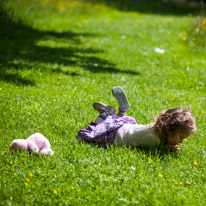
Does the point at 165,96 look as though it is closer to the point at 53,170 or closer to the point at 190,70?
the point at 190,70

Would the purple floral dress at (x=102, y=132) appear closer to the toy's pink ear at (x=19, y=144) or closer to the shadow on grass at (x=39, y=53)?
the toy's pink ear at (x=19, y=144)

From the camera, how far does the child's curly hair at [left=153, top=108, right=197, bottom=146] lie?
3.23 metres

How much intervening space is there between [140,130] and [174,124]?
38 centimetres

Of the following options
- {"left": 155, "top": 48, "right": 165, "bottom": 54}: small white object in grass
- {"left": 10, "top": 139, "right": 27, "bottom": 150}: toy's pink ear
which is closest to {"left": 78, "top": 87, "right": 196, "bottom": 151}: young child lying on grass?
{"left": 10, "top": 139, "right": 27, "bottom": 150}: toy's pink ear

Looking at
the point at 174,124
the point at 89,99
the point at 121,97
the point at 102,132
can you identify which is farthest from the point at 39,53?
the point at 174,124

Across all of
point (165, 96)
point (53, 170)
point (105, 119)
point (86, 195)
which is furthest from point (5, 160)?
point (165, 96)

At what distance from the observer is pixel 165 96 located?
534 cm

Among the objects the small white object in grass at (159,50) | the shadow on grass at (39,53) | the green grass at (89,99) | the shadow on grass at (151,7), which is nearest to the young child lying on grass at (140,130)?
the green grass at (89,99)

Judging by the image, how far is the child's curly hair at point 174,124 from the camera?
3.23m

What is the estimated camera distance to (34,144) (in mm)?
3238

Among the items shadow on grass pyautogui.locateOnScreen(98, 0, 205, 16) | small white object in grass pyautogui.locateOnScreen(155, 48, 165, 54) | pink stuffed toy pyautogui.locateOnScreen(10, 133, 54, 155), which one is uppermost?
shadow on grass pyautogui.locateOnScreen(98, 0, 205, 16)

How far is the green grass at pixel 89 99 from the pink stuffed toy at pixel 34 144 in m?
0.08

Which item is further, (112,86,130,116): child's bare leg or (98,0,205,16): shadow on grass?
(98,0,205,16): shadow on grass

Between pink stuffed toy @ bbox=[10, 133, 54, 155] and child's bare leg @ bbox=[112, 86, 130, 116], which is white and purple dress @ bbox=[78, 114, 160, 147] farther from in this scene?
pink stuffed toy @ bbox=[10, 133, 54, 155]
